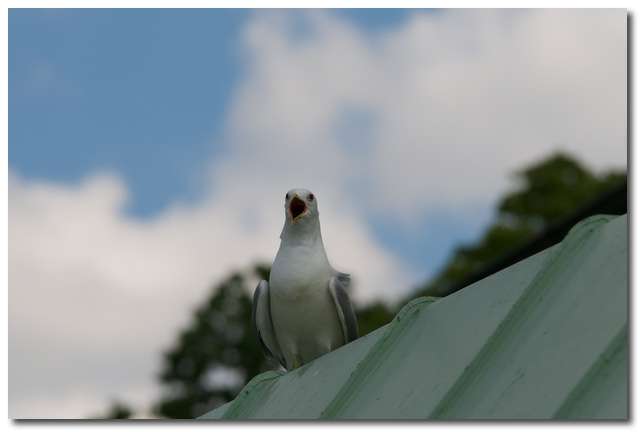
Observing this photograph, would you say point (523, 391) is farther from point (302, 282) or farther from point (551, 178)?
point (551, 178)

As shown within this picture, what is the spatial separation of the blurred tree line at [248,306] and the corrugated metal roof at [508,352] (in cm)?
2952

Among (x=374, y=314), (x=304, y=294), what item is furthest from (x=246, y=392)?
(x=374, y=314)

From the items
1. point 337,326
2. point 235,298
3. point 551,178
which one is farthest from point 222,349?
point 337,326

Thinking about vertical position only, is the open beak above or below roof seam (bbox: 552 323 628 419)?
above

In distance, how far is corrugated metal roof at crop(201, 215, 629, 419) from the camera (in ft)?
15.5

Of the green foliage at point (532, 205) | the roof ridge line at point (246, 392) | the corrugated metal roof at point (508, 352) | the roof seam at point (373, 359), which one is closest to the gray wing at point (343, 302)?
the roof ridge line at point (246, 392)

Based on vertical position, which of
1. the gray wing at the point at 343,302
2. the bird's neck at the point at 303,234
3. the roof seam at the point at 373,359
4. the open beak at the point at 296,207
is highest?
Result: the open beak at the point at 296,207

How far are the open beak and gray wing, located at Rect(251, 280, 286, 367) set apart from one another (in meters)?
0.44

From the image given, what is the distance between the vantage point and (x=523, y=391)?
491 cm

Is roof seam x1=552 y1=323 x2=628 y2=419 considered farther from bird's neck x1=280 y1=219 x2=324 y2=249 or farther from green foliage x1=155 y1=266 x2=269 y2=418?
green foliage x1=155 y1=266 x2=269 y2=418

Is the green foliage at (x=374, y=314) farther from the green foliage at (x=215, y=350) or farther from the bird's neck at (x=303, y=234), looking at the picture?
the bird's neck at (x=303, y=234)

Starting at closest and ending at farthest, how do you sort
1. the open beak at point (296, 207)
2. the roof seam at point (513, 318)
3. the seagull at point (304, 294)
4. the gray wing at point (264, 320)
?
the roof seam at point (513, 318) → the seagull at point (304, 294) → the open beak at point (296, 207) → the gray wing at point (264, 320)

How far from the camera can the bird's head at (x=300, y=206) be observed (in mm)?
7795

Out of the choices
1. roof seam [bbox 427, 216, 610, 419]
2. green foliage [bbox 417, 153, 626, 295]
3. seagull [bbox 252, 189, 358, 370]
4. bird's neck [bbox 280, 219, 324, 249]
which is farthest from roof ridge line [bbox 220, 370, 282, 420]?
green foliage [bbox 417, 153, 626, 295]
